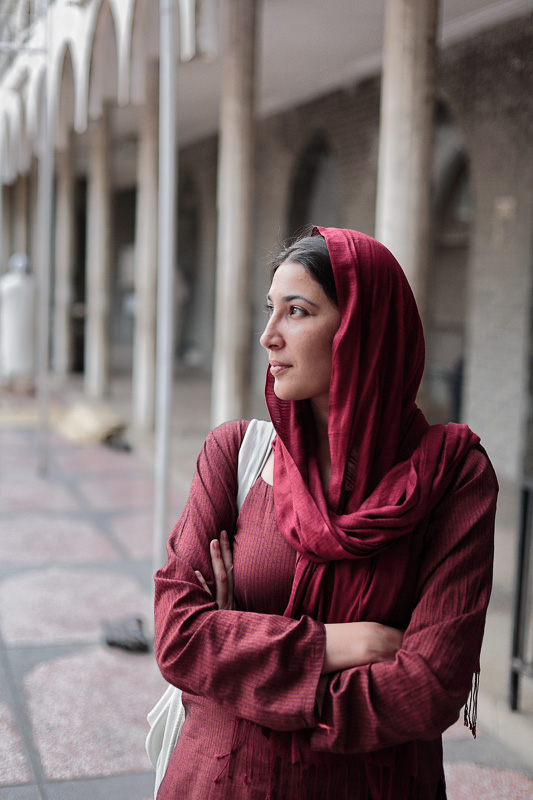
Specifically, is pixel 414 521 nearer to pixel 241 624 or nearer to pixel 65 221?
pixel 241 624

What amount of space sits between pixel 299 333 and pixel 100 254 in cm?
1063

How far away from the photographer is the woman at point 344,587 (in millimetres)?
1450

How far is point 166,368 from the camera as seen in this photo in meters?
3.78

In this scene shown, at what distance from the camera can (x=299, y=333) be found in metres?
1.54

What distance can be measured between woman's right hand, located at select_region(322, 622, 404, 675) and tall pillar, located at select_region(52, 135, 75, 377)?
42.3ft

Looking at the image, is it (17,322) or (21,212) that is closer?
(17,322)

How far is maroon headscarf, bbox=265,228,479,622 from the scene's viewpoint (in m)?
1.48

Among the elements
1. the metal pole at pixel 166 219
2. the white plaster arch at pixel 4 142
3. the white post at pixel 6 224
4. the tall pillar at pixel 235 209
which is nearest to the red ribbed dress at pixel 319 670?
the metal pole at pixel 166 219

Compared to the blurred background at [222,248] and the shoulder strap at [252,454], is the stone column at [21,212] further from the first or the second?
the shoulder strap at [252,454]

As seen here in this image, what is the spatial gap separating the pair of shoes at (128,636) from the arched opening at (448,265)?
5.48 meters

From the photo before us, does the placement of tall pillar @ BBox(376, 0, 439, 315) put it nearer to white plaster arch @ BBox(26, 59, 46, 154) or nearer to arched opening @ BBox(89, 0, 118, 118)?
arched opening @ BBox(89, 0, 118, 118)

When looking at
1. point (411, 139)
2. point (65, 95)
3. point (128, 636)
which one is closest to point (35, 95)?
point (65, 95)

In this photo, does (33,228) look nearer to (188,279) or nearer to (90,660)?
(188,279)

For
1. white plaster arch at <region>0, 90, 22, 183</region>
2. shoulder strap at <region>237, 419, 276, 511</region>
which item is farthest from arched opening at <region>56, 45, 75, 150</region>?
shoulder strap at <region>237, 419, 276, 511</region>
